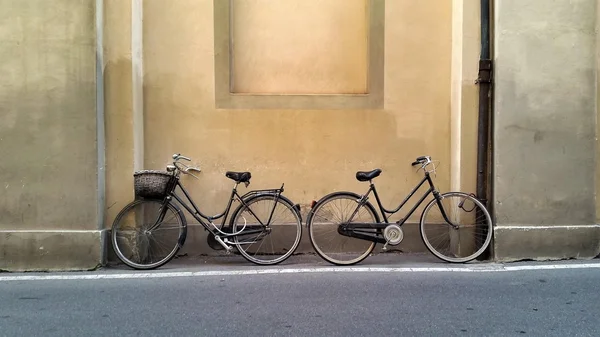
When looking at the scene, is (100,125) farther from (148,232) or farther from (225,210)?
(225,210)

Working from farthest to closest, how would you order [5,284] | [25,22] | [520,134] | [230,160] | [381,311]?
[230,160]
[520,134]
[25,22]
[5,284]
[381,311]

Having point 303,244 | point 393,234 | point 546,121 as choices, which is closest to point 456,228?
point 393,234

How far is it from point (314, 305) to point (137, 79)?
372 centimetres

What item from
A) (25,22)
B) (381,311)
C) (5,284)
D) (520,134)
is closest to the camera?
(381,311)

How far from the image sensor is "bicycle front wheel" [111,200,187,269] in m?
5.83

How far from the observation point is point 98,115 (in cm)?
586

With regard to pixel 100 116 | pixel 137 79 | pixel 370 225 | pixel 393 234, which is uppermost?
pixel 137 79

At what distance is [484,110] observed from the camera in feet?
20.4

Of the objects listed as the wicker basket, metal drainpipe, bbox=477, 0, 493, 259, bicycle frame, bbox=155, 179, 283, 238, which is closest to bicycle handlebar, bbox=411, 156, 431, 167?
metal drainpipe, bbox=477, 0, 493, 259

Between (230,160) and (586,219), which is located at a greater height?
(230,160)

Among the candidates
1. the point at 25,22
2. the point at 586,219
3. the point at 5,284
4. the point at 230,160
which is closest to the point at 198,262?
the point at 230,160

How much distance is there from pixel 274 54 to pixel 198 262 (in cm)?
290

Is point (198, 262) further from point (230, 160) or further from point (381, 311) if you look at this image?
point (381, 311)

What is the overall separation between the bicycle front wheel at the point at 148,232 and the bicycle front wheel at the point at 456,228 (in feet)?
9.78
